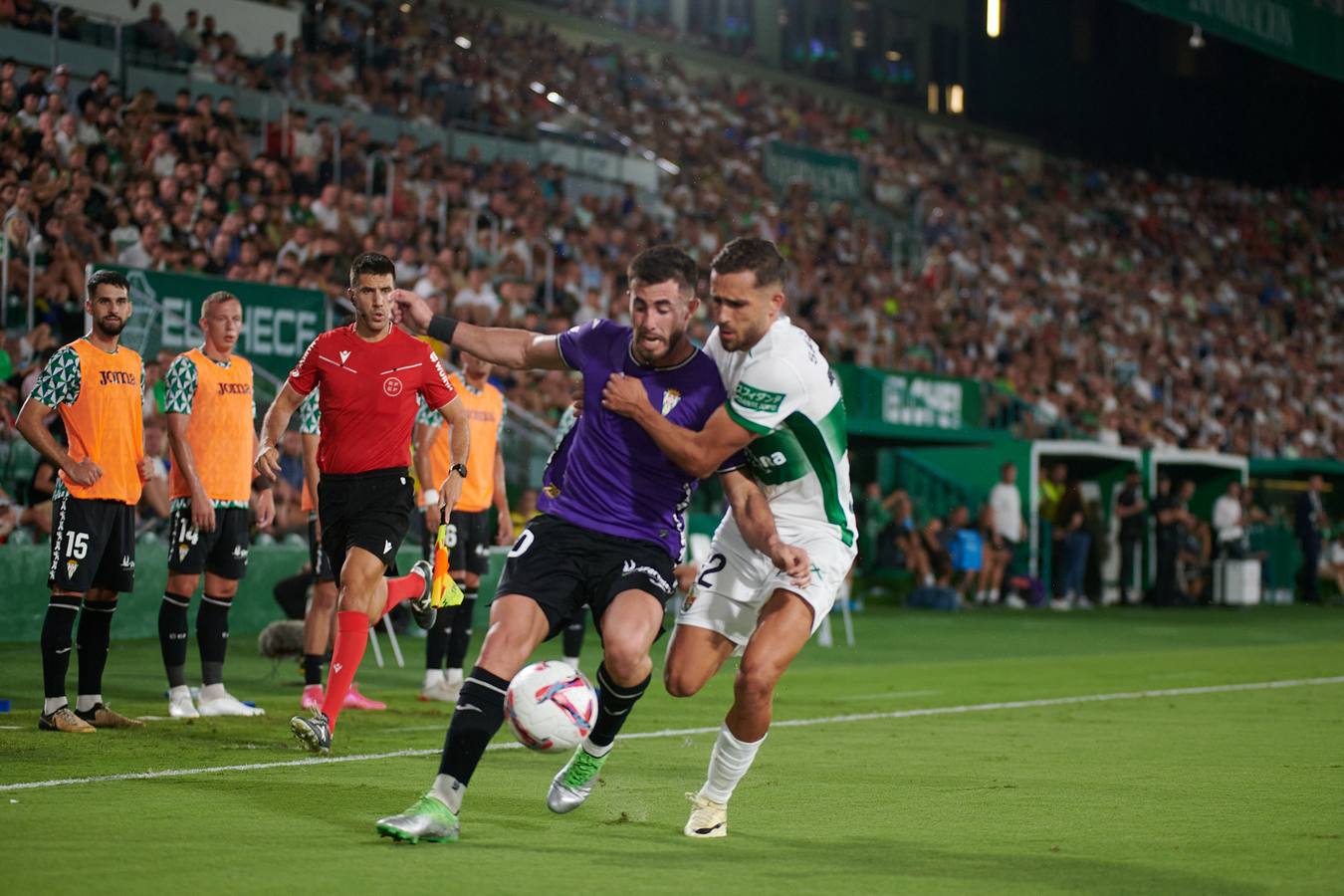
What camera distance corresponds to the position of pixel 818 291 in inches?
1152

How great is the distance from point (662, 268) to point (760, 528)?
3.50ft

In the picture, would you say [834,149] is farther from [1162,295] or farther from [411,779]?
[411,779]

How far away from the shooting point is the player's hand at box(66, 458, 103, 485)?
947cm

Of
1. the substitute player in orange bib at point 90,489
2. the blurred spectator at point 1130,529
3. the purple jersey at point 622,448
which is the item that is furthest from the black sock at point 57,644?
the blurred spectator at point 1130,529

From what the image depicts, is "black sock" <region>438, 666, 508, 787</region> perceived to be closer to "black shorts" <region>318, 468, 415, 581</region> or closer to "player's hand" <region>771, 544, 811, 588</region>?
"player's hand" <region>771, 544, 811, 588</region>

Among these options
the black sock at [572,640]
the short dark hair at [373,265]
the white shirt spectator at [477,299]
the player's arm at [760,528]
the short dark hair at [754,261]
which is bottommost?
the black sock at [572,640]

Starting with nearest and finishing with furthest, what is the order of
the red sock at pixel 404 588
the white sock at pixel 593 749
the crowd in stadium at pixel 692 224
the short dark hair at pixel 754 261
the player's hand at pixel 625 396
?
1. the player's hand at pixel 625 396
2. the short dark hair at pixel 754 261
3. the white sock at pixel 593 749
4. the red sock at pixel 404 588
5. the crowd in stadium at pixel 692 224

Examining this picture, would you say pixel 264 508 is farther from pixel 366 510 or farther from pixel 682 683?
pixel 682 683

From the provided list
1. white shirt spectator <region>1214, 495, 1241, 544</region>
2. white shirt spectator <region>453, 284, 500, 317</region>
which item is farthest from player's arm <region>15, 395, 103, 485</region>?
white shirt spectator <region>1214, 495, 1241, 544</region>

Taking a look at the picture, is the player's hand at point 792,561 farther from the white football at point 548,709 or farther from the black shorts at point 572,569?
the white football at point 548,709

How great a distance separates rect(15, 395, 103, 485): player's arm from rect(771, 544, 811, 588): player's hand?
458cm

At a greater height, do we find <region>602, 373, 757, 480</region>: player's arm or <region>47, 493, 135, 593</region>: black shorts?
<region>602, 373, 757, 480</region>: player's arm

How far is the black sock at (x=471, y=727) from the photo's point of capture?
608 centimetres

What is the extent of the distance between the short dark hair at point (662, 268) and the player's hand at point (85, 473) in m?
4.35
